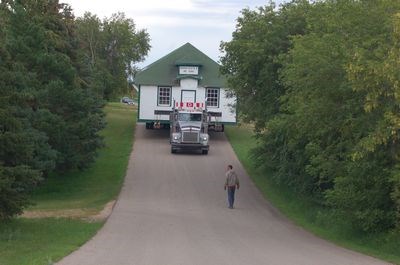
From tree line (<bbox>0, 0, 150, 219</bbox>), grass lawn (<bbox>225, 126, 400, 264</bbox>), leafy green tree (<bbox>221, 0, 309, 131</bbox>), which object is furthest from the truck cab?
leafy green tree (<bbox>221, 0, 309, 131</bbox>)

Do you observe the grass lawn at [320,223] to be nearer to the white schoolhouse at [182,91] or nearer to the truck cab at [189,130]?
the truck cab at [189,130]

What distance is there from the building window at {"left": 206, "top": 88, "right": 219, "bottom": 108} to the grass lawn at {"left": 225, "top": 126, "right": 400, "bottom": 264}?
15248mm

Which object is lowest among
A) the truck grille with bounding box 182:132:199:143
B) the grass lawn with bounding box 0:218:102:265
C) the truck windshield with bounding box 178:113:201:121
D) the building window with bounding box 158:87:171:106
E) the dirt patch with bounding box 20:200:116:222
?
the dirt patch with bounding box 20:200:116:222

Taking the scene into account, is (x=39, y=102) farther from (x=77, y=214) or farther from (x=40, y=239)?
(x=40, y=239)

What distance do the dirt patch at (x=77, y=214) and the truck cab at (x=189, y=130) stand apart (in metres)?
20.5

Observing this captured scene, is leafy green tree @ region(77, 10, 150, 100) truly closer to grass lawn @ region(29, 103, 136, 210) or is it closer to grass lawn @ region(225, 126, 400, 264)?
grass lawn @ region(29, 103, 136, 210)

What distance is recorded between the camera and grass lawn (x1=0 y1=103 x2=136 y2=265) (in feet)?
47.1

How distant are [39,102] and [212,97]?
90.2 ft

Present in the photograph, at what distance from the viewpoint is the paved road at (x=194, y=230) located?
47.2ft

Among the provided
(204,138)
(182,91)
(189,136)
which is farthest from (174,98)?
(189,136)

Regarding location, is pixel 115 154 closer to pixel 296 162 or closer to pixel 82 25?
pixel 296 162

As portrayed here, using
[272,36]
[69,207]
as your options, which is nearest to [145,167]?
[272,36]

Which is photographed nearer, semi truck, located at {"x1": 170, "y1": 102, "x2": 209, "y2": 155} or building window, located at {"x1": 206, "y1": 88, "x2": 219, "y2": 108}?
semi truck, located at {"x1": 170, "y1": 102, "x2": 209, "y2": 155}

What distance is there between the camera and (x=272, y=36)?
3328cm
